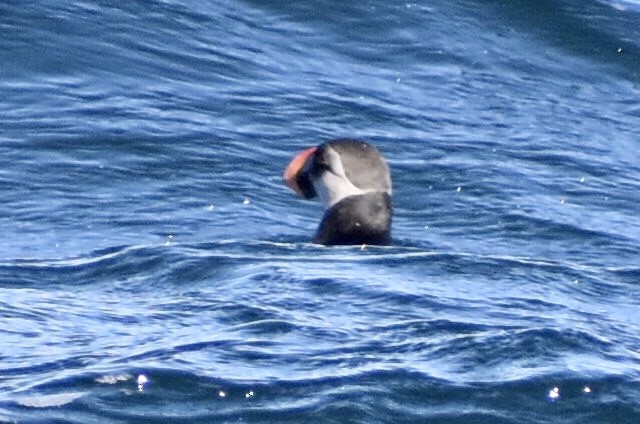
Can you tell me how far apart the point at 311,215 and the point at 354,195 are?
154 centimetres

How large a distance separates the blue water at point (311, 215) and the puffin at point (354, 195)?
209mm

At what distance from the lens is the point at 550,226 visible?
12234 millimetres

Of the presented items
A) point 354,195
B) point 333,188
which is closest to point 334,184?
point 333,188

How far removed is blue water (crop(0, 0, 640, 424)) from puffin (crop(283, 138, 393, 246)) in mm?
209

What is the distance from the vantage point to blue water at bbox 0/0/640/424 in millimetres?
7863

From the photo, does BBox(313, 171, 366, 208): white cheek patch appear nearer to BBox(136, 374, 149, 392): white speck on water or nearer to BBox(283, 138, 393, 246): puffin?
BBox(283, 138, 393, 246): puffin

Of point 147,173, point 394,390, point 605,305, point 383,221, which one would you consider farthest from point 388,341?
point 147,173

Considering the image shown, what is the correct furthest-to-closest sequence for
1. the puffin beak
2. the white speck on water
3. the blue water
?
the puffin beak, the blue water, the white speck on water

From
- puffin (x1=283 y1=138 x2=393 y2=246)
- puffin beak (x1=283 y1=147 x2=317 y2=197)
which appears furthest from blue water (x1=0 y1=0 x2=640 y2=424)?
puffin beak (x1=283 y1=147 x2=317 y2=197)

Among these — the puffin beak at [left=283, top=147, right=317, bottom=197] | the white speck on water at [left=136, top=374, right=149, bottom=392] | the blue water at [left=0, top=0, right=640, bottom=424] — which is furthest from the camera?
the puffin beak at [left=283, top=147, right=317, bottom=197]

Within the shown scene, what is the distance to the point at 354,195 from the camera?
1096cm

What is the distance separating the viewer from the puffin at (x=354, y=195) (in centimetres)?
1090

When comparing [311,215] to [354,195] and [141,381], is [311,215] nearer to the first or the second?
[354,195]

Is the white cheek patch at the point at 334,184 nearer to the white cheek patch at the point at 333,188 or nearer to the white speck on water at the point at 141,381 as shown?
the white cheek patch at the point at 333,188
